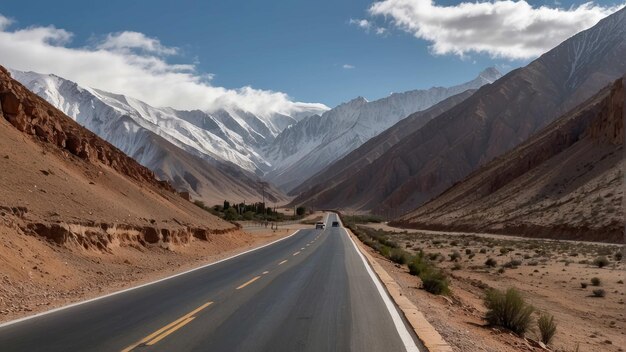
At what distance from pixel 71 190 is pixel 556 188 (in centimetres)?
5484

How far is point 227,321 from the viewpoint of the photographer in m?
10.1

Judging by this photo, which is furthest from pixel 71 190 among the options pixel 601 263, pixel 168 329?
pixel 601 263

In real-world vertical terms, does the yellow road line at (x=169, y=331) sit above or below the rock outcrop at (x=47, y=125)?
below

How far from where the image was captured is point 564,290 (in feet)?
72.0

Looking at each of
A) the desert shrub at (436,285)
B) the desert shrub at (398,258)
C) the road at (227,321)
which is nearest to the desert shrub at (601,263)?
the desert shrub at (398,258)

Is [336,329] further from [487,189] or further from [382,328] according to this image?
[487,189]

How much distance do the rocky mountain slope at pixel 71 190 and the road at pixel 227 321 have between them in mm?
5118

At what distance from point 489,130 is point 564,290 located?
4746 inches

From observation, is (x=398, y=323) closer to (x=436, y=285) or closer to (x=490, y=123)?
(x=436, y=285)

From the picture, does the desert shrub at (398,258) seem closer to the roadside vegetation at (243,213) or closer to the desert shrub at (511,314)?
the desert shrub at (511,314)

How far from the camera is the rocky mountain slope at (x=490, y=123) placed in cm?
13150

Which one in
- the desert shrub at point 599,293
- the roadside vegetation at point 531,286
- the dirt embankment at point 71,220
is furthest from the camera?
the desert shrub at point 599,293

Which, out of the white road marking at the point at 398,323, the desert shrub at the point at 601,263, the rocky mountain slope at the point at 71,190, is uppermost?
the rocky mountain slope at the point at 71,190

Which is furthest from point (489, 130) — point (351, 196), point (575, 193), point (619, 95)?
point (575, 193)
